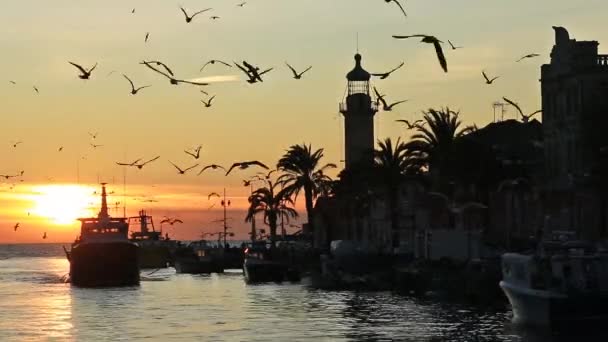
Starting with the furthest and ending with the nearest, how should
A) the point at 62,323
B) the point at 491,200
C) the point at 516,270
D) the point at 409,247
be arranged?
the point at 409,247, the point at 491,200, the point at 62,323, the point at 516,270

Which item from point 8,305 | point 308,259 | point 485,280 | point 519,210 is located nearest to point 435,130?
point 519,210

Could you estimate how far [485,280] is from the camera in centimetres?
7956

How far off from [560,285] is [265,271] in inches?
2601

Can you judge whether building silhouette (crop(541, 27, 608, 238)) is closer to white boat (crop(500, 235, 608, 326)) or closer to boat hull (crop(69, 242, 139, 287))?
white boat (crop(500, 235, 608, 326))

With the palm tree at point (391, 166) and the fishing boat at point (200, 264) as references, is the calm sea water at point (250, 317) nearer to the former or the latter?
the palm tree at point (391, 166)

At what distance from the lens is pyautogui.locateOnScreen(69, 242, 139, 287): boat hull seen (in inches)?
4771

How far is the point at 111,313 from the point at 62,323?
26.5 feet

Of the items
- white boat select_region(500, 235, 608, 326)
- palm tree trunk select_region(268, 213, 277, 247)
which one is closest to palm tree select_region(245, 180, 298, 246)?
palm tree trunk select_region(268, 213, 277, 247)

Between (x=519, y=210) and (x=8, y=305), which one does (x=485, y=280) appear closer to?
(x=519, y=210)

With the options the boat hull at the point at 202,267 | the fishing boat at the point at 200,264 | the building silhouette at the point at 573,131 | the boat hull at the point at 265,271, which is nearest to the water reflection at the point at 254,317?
the building silhouette at the point at 573,131

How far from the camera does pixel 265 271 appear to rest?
125 m

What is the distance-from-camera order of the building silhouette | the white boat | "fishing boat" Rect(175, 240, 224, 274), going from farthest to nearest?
"fishing boat" Rect(175, 240, 224, 274) < the building silhouette < the white boat

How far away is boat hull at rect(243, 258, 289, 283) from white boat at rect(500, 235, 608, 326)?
61.8 m

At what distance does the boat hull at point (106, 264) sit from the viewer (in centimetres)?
12119
